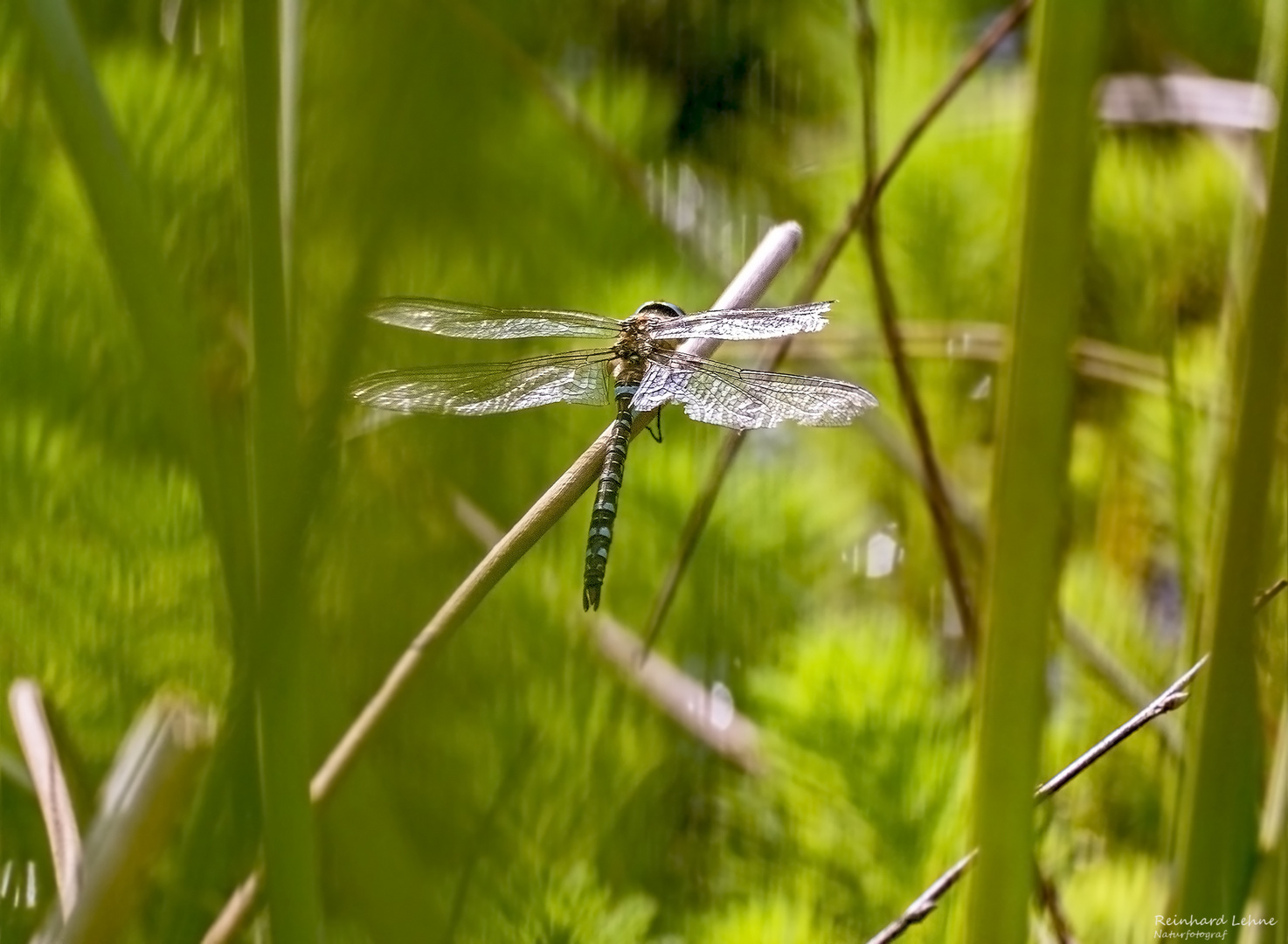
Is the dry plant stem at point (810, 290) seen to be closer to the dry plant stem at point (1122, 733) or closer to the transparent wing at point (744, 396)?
the transparent wing at point (744, 396)

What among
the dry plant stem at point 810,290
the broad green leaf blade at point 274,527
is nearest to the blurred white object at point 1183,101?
the dry plant stem at point 810,290

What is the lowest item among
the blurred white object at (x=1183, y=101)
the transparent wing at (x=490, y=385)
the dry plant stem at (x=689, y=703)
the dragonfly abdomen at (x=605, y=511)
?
the dry plant stem at (x=689, y=703)

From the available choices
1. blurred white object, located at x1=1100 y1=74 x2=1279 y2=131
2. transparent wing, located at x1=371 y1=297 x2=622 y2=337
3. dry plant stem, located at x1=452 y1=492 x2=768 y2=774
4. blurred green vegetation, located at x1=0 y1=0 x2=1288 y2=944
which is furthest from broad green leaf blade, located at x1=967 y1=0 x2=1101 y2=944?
blurred white object, located at x1=1100 y1=74 x2=1279 y2=131

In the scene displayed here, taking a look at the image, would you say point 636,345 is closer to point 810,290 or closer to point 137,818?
point 810,290

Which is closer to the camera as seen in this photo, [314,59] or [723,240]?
[314,59]

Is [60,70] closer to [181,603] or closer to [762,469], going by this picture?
[181,603]

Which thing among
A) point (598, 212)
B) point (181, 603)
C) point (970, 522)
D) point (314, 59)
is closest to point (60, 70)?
point (314, 59)

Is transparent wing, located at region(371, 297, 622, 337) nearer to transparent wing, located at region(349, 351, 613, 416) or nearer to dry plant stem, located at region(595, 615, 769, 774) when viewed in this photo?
transparent wing, located at region(349, 351, 613, 416)

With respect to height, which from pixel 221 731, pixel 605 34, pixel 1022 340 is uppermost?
pixel 605 34
